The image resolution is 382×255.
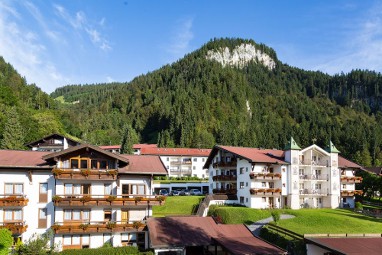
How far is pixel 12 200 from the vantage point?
105ft

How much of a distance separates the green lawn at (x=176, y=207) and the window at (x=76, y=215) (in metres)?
16.8

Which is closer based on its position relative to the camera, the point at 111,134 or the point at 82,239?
the point at 82,239

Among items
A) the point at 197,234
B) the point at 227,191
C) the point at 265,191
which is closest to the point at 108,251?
the point at 197,234

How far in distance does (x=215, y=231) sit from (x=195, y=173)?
234ft

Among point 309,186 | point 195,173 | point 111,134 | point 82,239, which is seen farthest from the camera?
point 111,134

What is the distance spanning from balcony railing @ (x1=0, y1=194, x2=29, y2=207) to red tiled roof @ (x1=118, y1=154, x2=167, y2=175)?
29.3 ft

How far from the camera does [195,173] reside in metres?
106

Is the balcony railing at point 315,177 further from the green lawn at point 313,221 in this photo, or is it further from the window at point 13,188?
the window at point 13,188

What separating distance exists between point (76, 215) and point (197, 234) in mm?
11754

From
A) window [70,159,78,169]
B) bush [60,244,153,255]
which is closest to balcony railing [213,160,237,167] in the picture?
bush [60,244,153,255]

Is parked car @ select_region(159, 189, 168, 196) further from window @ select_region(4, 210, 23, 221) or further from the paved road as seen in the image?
window @ select_region(4, 210, 23, 221)

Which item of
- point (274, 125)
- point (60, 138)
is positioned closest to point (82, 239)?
point (60, 138)

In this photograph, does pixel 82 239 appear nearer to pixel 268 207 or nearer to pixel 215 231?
pixel 215 231

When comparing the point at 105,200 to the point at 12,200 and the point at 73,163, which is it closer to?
the point at 73,163
